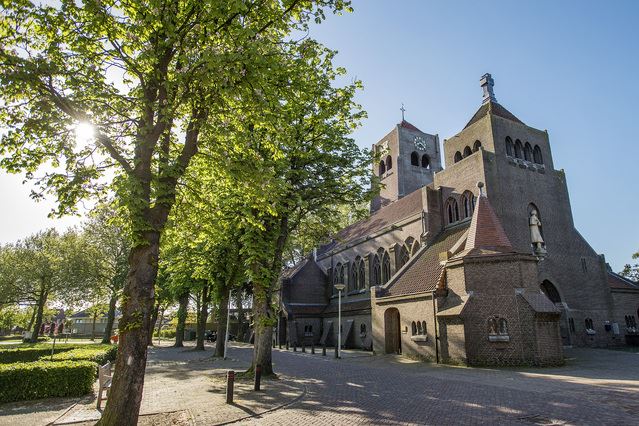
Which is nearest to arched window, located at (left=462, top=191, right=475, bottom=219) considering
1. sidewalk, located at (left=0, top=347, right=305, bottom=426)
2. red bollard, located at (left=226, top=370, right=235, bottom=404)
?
sidewalk, located at (left=0, top=347, right=305, bottom=426)

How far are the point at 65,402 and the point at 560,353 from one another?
20559 millimetres

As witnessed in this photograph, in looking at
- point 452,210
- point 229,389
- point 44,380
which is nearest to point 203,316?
point 44,380

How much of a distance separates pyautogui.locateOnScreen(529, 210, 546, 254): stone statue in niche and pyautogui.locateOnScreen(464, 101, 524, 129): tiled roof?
8.20 meters

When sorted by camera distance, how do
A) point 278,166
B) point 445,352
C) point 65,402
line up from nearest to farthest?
point 65,402, point 278,166, point 445,352

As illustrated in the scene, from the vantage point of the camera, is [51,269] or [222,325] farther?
[51,269]

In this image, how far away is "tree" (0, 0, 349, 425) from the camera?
8461 mm

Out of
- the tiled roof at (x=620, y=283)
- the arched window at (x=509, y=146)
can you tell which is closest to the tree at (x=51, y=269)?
the arched window at (x=509, y=146)

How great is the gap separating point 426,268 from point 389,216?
1201 cm

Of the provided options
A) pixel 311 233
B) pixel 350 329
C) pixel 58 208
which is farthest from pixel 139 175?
pixel 350 329

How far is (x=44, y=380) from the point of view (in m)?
12.9

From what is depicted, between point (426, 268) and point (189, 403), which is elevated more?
point (426, 268)

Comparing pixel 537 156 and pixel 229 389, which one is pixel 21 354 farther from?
pixel 537 156

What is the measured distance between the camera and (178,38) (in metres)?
9.48

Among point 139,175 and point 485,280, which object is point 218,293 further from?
point 139,175
